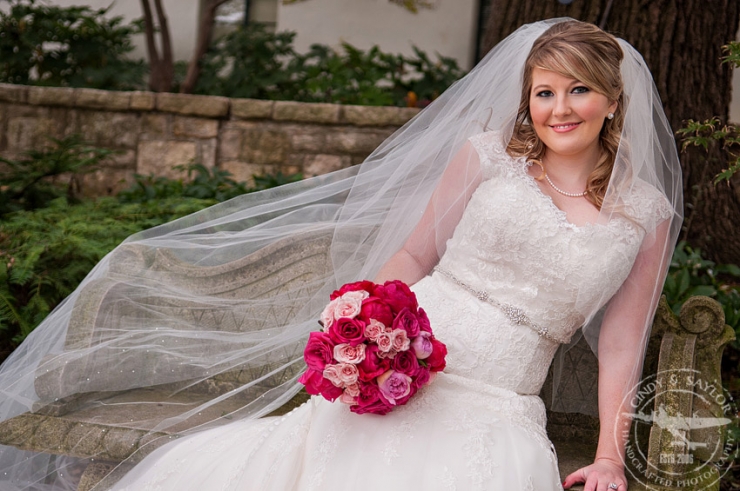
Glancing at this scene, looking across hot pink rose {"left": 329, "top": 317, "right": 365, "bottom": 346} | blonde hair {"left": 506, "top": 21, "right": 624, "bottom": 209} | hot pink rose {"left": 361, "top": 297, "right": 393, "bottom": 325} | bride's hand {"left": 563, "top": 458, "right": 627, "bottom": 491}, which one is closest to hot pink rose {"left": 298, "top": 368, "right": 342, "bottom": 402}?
hot pink rose {"left": 329, "top": 317, "right": 365, "bottom": 346}

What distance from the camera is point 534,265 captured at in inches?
108

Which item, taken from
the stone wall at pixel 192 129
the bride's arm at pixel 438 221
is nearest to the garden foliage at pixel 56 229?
the stone wall at pixel 192 129

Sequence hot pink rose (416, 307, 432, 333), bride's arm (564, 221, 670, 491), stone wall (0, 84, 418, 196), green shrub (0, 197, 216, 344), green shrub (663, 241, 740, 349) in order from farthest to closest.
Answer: stone wall (0, 84, 418, 196), green shrub (663, 241, 740, 349), green shrub (0, 197, 216, 344), bride's arm (564, 221, 670, 491), hot pink rose (416, 307, 432, 333)

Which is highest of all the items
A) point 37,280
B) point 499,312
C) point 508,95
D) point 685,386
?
point 508,95

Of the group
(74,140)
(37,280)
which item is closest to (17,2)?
(74,140)

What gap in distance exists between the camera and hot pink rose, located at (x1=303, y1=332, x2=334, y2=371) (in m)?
2.29

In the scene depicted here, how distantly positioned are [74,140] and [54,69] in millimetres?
2627

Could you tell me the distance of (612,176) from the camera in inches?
109

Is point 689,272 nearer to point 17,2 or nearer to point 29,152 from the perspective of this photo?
point 29,152

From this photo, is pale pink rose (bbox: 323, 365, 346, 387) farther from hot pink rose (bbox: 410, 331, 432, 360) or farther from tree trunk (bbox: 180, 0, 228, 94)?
tree trunk (bbox: 180, 0, 228, 94)

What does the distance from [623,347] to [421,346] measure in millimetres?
830

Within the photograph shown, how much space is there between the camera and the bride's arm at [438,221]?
116 inches

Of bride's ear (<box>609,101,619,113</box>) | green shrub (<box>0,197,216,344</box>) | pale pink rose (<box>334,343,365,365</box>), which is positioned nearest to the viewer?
pale pink rose (<box>334,343,365,365</box>)

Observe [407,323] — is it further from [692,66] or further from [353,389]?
[692,66]
